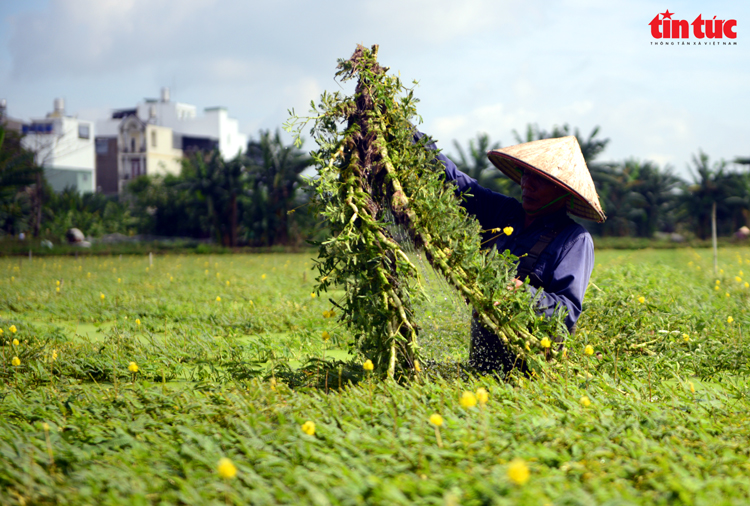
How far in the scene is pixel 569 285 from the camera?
9.26 ft

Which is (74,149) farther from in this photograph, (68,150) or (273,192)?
(273,192)

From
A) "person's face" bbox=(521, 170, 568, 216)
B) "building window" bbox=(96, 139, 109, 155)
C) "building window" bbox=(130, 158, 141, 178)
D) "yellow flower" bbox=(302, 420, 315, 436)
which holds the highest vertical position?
"building window" bbox=(96, 139, 109, 155)

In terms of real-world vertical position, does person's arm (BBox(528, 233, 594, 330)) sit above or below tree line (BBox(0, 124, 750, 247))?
below

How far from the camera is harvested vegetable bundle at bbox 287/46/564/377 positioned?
2.64 metres

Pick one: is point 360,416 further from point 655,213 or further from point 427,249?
point 655,213

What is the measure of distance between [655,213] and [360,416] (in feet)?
95.3

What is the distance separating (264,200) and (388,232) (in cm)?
2133

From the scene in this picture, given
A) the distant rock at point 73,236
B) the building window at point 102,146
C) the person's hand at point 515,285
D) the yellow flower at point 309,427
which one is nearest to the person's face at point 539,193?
the person's hand at point 515,285

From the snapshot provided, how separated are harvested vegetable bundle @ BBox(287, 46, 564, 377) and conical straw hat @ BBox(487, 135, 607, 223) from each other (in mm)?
440

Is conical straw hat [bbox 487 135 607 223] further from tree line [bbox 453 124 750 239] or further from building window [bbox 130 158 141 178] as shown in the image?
building window [bbox 130 158 141 178]

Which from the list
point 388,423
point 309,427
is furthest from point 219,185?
point 309,427

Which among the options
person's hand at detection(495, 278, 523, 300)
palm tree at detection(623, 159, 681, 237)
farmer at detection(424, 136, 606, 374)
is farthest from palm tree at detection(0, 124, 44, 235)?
palm tree at detection(623, 159, 681, 237)

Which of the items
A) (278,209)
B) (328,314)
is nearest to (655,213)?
(278,209)

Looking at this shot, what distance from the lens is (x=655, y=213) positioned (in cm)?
2814
